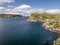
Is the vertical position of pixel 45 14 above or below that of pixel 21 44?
above

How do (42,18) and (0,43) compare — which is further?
(42,18)

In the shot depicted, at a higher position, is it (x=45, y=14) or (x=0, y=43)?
(x=45, y=14)

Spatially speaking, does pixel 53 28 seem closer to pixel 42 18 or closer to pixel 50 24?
pixel 50 24

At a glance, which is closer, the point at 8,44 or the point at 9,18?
the point at 8,44

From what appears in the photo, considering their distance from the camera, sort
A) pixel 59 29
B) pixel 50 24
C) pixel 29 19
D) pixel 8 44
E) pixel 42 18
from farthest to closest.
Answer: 1. pixel 29 19
2. pixel 42 18
3. pixel 50 24
4. pixel 59 29
5. pixel 8 44

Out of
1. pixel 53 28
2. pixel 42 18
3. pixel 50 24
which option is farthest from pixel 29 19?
pixel 53 28

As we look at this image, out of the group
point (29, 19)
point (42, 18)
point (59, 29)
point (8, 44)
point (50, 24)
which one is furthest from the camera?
point (29, 19)

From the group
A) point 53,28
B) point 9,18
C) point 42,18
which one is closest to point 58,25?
point 53,28

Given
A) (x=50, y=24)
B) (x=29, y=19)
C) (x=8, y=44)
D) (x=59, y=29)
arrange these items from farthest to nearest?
(x=29, y=19) < (x=50, y=24) < (x=59, y=29) < (x=8, y=44)

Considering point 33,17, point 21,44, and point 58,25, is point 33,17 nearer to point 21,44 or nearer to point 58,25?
point 58,25
